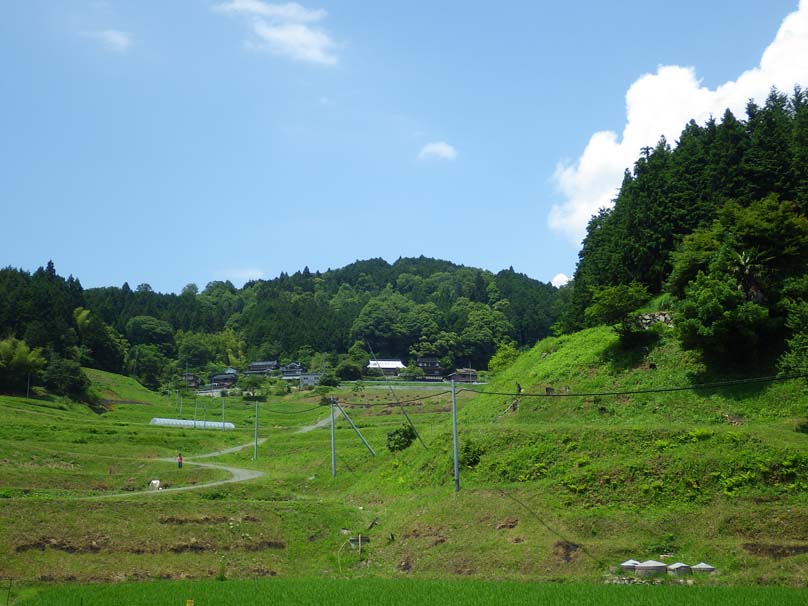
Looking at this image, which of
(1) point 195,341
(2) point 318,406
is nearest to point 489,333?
(2) point 318,406

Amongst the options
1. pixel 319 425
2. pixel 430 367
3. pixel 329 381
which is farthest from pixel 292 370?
pixel 319 425

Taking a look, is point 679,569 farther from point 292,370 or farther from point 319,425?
point 292,370

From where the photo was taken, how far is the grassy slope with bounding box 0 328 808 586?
24062 mm

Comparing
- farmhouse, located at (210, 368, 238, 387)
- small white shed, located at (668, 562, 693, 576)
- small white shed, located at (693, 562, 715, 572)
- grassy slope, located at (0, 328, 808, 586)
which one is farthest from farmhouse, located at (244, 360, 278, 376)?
small white shed, located at (693, 562, 715, 572)

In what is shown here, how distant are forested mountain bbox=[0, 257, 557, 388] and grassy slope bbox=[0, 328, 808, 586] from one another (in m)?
74.4

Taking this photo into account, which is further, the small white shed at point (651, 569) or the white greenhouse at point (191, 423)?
the white greenhouse at point (191, 423)

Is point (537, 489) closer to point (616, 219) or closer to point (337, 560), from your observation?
point (337, 560)

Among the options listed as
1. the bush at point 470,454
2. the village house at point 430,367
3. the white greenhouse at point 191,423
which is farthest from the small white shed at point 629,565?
the village house at point 430,367

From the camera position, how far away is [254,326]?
6314 inches

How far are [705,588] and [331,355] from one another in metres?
Result: 122

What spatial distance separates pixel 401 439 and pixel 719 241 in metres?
21.9

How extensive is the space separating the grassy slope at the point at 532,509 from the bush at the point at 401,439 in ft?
6.61

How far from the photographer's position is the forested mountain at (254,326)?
356ft

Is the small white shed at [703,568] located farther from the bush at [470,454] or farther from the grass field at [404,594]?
the bush at [470,454]
